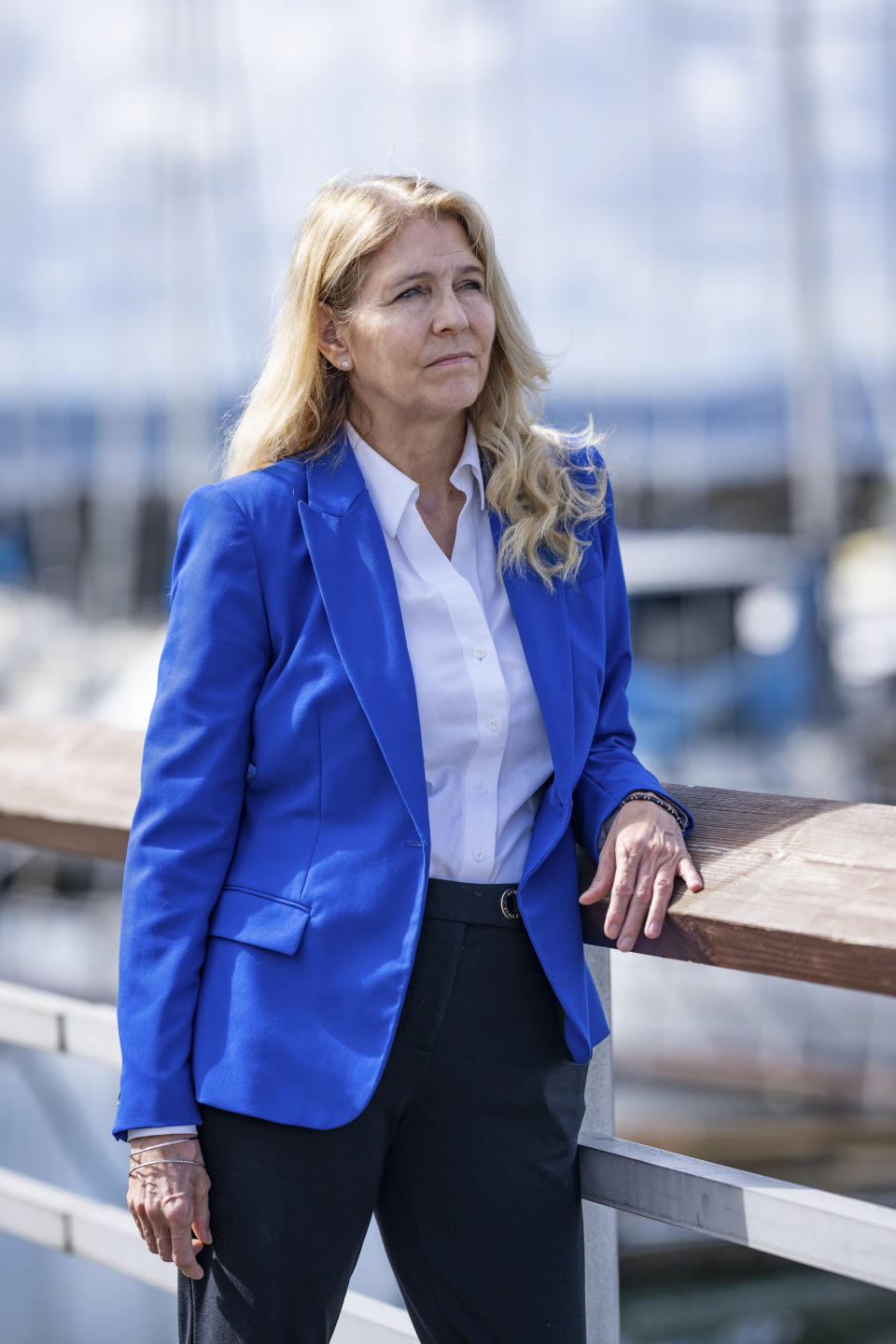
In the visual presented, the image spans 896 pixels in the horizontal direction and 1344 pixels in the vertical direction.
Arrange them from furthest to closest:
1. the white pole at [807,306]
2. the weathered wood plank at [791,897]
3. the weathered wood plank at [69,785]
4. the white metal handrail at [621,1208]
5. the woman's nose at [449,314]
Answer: the white pole at [807,306], the weathered wood plank at [69,785], the woman's nose at [449,314], the white metal handrail at [621,1208], the weathered wood plank at [791,897]

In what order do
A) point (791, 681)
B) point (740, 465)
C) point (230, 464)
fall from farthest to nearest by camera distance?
point (740, 465), point (791, 681), point (230, 464)

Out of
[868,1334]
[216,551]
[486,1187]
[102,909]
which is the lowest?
[868,1334]

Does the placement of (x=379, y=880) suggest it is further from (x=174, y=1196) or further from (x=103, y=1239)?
(x=103, y=1239)

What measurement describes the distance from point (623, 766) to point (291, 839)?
1.30 ft

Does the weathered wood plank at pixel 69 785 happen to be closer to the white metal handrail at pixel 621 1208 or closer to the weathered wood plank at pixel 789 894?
the white metal handrail at pixel 621 1208

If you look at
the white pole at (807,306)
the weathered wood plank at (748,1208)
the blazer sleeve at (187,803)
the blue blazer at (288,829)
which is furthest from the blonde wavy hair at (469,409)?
the white pole at (807,306)

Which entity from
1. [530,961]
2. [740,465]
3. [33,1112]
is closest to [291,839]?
[530,961]

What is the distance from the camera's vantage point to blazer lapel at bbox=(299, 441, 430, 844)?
4.87ft

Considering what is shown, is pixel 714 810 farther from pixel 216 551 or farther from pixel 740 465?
pixel 740 465

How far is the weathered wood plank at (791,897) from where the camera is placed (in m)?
1.27

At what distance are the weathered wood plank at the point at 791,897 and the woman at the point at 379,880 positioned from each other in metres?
0.04

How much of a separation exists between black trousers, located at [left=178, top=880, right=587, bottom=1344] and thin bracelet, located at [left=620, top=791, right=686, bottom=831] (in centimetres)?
18

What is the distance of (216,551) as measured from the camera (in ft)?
5.04

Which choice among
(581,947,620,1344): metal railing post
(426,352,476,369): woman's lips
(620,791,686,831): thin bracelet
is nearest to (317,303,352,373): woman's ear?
(426,352,476,369): woman's lips
